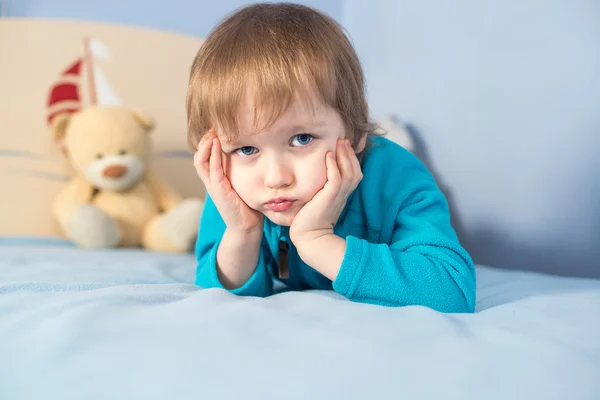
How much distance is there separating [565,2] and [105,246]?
121 cm

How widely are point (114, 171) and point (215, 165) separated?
2.55 feet

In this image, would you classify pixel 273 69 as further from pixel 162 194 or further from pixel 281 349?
pixel 162 194

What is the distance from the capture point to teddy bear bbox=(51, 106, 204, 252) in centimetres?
154

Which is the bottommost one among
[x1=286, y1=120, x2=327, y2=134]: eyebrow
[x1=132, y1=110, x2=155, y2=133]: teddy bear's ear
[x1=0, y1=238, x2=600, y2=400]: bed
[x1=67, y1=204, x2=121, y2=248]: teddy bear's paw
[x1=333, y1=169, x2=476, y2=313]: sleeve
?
[x1=67, y1=204, x2=121, y2=248]: teddy bear's paw

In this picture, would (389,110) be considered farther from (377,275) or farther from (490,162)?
(377,275)

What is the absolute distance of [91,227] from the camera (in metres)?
1.52

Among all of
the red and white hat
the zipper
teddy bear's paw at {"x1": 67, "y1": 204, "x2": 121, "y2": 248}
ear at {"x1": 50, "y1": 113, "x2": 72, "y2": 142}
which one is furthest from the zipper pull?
the red and white hat

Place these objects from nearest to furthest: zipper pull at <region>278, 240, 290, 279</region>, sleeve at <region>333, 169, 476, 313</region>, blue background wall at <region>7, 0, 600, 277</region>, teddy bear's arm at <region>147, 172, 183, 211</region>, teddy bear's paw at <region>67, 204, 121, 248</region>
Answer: sleeve at <region>333, 169, 476, 313</region>, zipper pull at <region>278, 240, 290, 279</region>, blue background wall at <region>7, 0, 600, 277</region>, teddy bear's paw at <region>67, 204, 121, 248</region>, teddy bear's arm at <region>147, 172, 183, 211</region>

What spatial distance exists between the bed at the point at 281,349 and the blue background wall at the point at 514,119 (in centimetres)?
57

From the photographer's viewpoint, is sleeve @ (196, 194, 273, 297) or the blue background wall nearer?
sleeve @ (196, 194, 273, 297)

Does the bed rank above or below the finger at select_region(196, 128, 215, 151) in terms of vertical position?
below

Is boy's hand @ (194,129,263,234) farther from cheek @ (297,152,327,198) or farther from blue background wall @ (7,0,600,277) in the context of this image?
blue background wall @ (7,0,600,277)

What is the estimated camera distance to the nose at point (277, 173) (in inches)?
32.3

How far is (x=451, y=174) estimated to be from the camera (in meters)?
1.52
